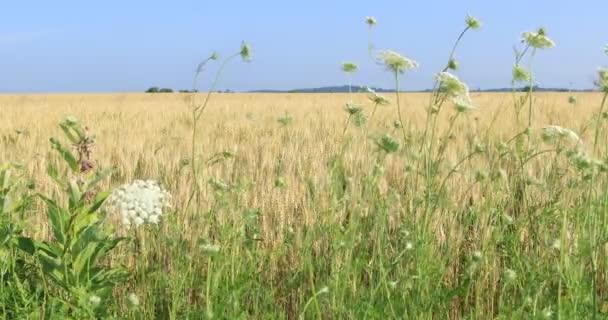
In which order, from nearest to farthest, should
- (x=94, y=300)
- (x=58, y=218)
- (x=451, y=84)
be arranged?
(x=94, y=300) < (x=58, y=218) < (x=451, y=84)

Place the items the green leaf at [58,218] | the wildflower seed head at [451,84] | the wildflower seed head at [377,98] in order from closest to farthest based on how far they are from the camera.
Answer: the green leaf at [58,218] < the wildflower seed head at [451,84] < the wildflower seed head at [377,98]

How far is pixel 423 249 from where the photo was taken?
217cm

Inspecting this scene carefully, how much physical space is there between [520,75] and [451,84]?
0.49 m

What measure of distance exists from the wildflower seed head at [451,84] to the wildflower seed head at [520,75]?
398mm

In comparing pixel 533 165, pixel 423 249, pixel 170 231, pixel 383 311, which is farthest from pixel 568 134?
pixel 533 165

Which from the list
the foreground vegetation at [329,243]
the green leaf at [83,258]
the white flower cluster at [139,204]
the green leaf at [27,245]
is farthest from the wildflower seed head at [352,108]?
the green leaf at [27,245]

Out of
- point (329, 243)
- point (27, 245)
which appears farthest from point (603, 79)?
point (27, 245)

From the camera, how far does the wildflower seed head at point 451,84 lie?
2.22m

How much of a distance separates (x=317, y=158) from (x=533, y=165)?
1.26m

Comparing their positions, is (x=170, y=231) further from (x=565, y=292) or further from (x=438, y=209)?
(x=565, y=292)

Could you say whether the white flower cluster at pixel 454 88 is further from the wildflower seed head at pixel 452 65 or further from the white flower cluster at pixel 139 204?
the white flower cluster at pixel 139 204

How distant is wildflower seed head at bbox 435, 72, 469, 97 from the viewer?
222 centimetres

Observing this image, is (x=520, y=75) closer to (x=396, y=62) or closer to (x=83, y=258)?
(x=396, y=62)

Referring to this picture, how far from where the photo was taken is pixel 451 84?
2240mm
